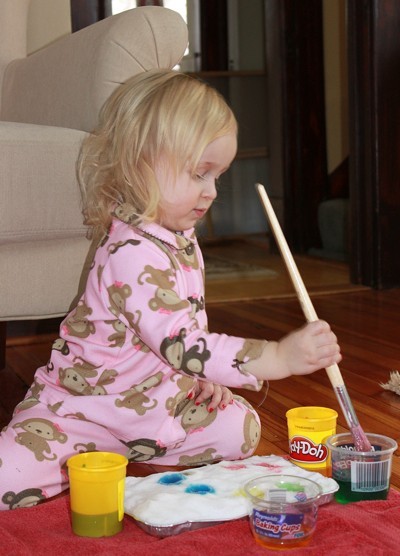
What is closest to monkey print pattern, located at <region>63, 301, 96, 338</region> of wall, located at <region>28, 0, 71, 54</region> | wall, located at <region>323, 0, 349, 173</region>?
wall, located at <region>28, 0, 71, 54</region>

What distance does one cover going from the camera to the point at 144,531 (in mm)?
1071

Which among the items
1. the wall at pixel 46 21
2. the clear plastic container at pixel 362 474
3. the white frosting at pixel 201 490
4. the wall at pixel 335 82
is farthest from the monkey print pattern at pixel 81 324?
the wall at pixel 335 82

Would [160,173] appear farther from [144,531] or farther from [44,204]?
[144,531]

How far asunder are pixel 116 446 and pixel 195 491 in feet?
0.70

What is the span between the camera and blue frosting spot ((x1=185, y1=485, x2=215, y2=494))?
3.73 feet

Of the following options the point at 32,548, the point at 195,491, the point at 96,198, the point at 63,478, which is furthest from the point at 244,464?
the point at 96,198

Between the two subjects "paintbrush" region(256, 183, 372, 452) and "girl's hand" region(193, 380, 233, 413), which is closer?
"paintbrush" region(256, 183, 372, 452)

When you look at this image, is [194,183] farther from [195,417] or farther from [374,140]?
[374,140]

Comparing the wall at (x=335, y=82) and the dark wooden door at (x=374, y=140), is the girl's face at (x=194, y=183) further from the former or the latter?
the wall at (x=335, y=82)

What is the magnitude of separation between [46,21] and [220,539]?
1.83 metres

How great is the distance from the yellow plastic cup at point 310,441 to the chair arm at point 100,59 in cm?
64

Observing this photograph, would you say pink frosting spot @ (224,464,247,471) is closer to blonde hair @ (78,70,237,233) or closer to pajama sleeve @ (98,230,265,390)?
pajama sleeve @ (98,230,265,390)

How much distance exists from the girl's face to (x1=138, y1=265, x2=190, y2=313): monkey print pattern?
3.5 inches

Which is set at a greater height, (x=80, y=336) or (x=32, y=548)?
(x=80, y=336)
